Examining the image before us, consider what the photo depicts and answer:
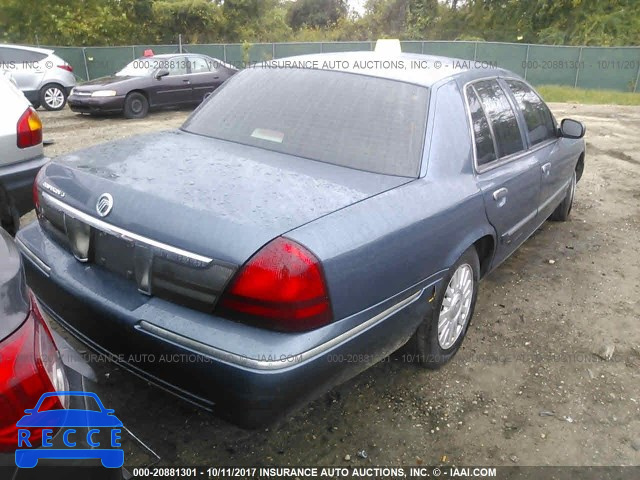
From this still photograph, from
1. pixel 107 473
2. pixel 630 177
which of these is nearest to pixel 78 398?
pixel 107 473

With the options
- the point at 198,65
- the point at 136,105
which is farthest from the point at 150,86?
the point at 198,65

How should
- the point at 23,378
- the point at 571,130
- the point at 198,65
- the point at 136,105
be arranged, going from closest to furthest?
the point at 23,378 → the point at 571,130 → the point at 136,105 → the point at 198,65

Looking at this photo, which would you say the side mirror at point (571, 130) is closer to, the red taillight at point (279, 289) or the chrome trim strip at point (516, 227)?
the chrome trim strip at point (516, 227)

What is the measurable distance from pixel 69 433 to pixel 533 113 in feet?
12.0

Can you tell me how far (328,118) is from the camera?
286 cm

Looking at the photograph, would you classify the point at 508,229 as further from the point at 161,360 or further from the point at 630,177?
the point at 630,177

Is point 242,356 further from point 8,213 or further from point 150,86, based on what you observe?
point 150,86

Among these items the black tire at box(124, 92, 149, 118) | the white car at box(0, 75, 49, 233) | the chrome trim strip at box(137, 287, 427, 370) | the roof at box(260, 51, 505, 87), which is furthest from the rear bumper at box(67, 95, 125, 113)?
the chrome trim strip at box(137, 287, 427, 370)

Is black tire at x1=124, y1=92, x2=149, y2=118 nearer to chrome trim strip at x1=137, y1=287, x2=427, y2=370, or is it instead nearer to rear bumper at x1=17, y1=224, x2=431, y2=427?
rear bumper at x1=17, y1=224, x2=431, y2=427

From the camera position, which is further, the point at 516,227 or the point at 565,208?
the point at 565,208

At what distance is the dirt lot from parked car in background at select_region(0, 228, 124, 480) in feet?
2.16

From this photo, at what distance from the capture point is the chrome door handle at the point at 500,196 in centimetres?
302

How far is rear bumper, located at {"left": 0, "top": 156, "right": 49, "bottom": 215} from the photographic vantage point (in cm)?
379

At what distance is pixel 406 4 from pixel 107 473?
137 feet
